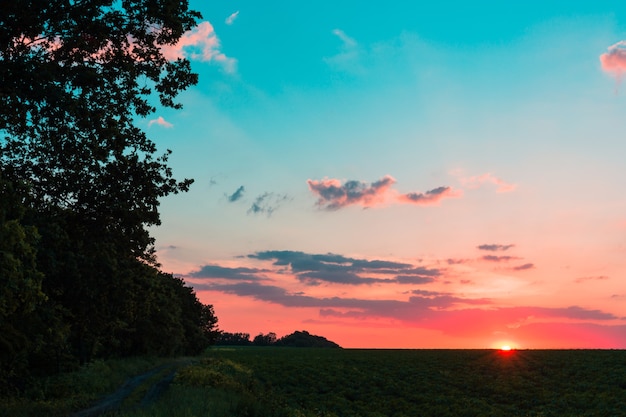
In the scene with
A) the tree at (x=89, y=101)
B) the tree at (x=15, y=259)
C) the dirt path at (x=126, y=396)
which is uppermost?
the tree at (x=89, y=101)

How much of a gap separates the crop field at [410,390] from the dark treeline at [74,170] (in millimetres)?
6085

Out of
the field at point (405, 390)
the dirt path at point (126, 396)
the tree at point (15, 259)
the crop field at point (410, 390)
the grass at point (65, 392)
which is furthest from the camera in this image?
the dirt path at point (126, 396)

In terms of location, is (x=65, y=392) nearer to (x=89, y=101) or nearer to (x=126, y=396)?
(x=126, y=396)

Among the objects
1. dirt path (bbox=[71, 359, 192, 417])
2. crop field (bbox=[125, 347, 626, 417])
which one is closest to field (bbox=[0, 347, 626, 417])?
crop field (bbox=[125, 347, 626, 417])

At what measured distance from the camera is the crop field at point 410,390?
2262 centimetres

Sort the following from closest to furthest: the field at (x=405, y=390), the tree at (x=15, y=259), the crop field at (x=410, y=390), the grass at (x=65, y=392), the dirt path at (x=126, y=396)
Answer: the tree at (x=15, y=259) → the field at (x=405, y=390) → the grass at (x=65, y=392) → the crop field at (x=410, y=390) → the dirt path at (x=126, y=396)

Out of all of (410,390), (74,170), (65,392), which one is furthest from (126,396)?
(410,390)

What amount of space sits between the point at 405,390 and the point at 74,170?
92.0ft

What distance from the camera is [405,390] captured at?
39.2 m

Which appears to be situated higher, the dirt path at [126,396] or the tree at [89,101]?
the tree at [89,101]

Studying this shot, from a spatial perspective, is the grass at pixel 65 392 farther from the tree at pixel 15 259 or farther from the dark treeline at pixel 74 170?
the tree at pixel 15 259

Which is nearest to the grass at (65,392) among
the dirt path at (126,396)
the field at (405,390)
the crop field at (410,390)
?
the dirt path at (126,396)

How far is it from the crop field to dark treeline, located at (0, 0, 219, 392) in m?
6.09

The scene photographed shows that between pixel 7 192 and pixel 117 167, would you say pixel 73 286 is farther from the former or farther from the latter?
pixel 7 192
